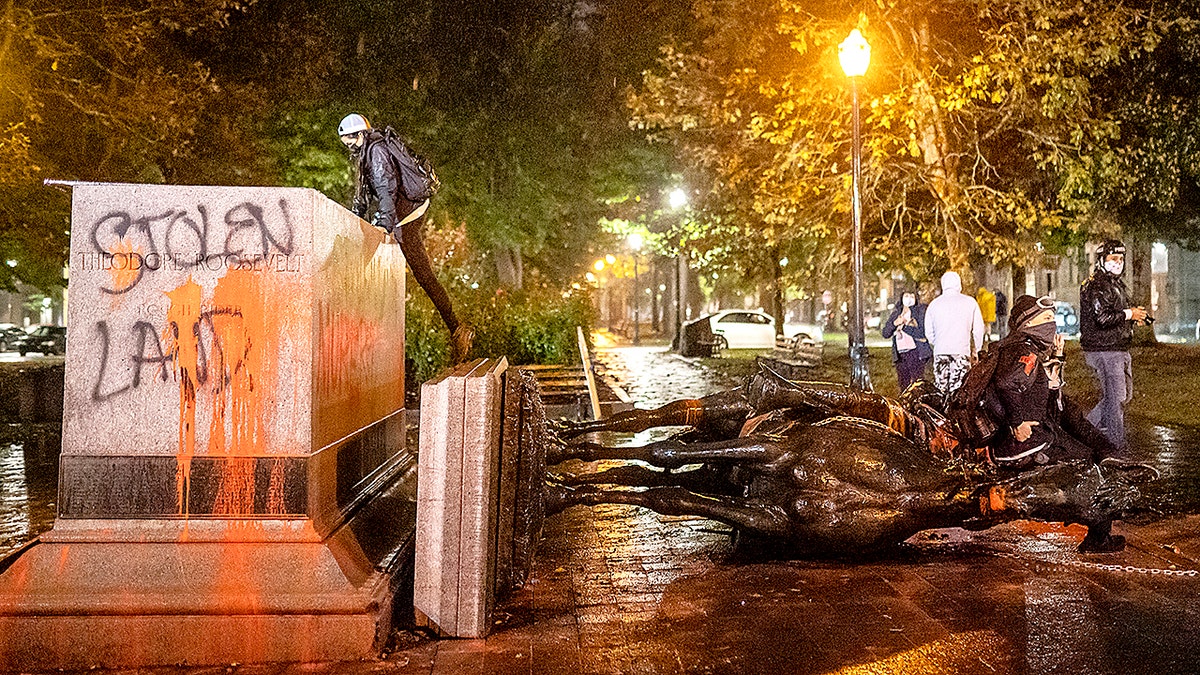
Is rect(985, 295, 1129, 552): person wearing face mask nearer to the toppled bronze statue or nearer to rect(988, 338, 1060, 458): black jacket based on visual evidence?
rect(988, 338, 1060, 458): black jacket

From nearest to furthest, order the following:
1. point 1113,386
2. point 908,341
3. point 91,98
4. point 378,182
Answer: point 378,182
point 1113,386
point 908,341
point 91,98

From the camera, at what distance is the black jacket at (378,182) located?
659 cm

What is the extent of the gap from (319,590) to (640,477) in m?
2.16

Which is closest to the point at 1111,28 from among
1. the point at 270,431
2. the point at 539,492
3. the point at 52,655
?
the point at 539,492

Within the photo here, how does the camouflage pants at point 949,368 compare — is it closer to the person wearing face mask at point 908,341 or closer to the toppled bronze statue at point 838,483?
the person wearing face mask at point 908,341

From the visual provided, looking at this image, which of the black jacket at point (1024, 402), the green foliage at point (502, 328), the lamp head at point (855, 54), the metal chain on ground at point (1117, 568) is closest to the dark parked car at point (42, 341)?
the green foliage at point (502, 328)

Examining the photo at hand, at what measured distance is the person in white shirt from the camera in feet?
37.8

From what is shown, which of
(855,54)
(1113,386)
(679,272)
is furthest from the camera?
(679,272)

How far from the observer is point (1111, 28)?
16219mm

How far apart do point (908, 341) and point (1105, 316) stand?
15.0 ft

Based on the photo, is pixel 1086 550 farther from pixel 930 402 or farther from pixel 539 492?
pixel 539 492

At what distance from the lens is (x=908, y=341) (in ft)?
45.8

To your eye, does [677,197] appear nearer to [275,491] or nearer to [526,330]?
[526,330]

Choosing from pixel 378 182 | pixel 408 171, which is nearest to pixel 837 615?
pixel 378 182
